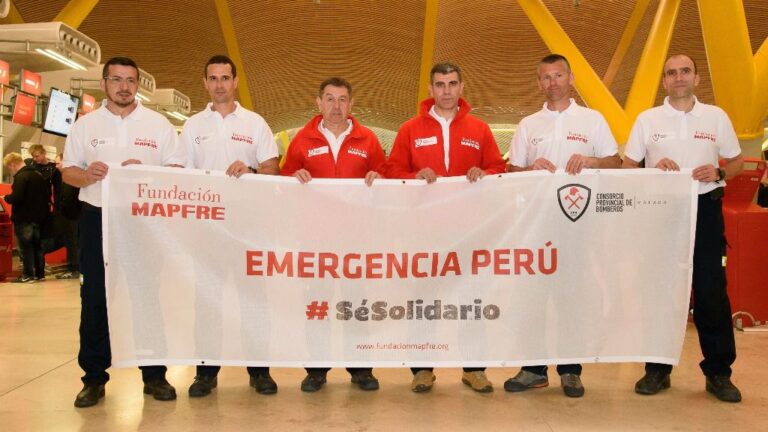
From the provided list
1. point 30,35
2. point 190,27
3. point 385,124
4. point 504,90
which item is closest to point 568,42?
point 30,35

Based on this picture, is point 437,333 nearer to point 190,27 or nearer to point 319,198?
point 319,198

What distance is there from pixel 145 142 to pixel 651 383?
336 cm

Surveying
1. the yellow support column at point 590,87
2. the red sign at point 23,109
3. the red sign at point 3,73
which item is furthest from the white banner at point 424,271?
the yellow support column at point 590,87

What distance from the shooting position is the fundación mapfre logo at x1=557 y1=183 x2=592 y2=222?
4.16 m

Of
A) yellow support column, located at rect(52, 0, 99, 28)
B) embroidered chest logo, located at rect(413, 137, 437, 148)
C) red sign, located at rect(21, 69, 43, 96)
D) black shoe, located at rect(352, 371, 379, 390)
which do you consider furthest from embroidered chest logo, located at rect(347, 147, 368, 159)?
yellow support column, located at rect(52, 0, 99, 28)

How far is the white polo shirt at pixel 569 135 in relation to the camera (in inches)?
171

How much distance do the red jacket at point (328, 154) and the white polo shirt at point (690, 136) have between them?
5.47 feet

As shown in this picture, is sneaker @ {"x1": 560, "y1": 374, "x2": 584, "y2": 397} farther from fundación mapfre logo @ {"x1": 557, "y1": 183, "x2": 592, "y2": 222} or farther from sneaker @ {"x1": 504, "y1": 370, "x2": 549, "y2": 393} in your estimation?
fundación mapfre logo @ {"x1": 557, "y1": 183, "x2": 592, "y2": 222}

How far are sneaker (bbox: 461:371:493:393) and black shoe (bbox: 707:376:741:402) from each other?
4.24ft

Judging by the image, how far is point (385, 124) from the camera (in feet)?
130

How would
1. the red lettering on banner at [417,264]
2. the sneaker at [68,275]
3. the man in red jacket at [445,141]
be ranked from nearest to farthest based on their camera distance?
the red lettering on banner at [417,264] → the man in red jacket at [445,141] → the sneaker at [68,275]

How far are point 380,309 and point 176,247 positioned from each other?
1257 mm

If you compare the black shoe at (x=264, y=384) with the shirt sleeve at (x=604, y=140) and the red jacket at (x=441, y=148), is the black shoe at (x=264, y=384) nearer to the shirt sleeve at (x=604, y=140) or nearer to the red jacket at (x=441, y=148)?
the red jacket at (x=441, y=148)

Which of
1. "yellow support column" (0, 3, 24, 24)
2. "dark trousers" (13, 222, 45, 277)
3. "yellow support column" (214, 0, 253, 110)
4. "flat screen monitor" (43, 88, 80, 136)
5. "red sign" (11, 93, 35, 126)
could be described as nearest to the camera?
"dark trousers" (13, 222, 45, 277)
